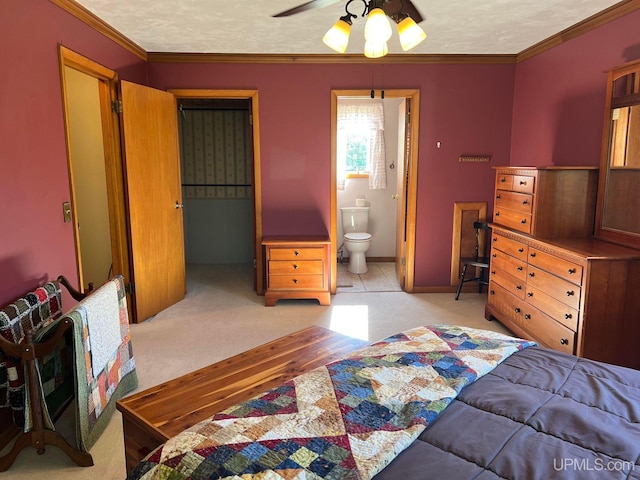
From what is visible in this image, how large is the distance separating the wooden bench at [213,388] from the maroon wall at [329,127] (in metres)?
2.62

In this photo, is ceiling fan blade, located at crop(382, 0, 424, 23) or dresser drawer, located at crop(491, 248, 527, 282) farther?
dresser drawer, located at crop(491, 248, 527, 282)

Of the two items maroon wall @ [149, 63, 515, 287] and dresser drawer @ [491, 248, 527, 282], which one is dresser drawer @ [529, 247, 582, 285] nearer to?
dresser drawer @ [491, 248, 527, 282]

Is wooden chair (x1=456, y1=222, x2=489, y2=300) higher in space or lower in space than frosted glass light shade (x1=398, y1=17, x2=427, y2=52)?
lower

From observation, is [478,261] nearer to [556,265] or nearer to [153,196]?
[556,265]

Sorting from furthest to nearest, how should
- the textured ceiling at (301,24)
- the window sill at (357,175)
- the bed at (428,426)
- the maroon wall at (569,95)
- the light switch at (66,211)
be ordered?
1. the window sill at (357,175)
2. the maroon wall at (569,95)
3. the textured ceiling at (301,24)
4. the light switch at (66,211)
5. the bed at (428,426)

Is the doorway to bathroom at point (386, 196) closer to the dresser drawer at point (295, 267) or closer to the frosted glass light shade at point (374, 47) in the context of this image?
the dresser drawer at point (295, 267)

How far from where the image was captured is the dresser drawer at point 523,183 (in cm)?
329

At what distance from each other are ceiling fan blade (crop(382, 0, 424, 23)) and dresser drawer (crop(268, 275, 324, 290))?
8.54 ft

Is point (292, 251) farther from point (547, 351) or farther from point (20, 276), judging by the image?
point (547, 351)

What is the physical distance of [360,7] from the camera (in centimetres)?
317

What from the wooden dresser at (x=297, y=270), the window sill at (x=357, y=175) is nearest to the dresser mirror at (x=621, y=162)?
the wooden dresser at (x=297, y=270)

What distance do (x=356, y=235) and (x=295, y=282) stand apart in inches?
62.2

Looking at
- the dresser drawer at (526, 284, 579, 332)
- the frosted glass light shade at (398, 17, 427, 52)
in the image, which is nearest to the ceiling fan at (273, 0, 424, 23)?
the frosted glass light shade at (398, 17, 427, 52)

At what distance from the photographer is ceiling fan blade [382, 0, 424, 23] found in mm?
2253
